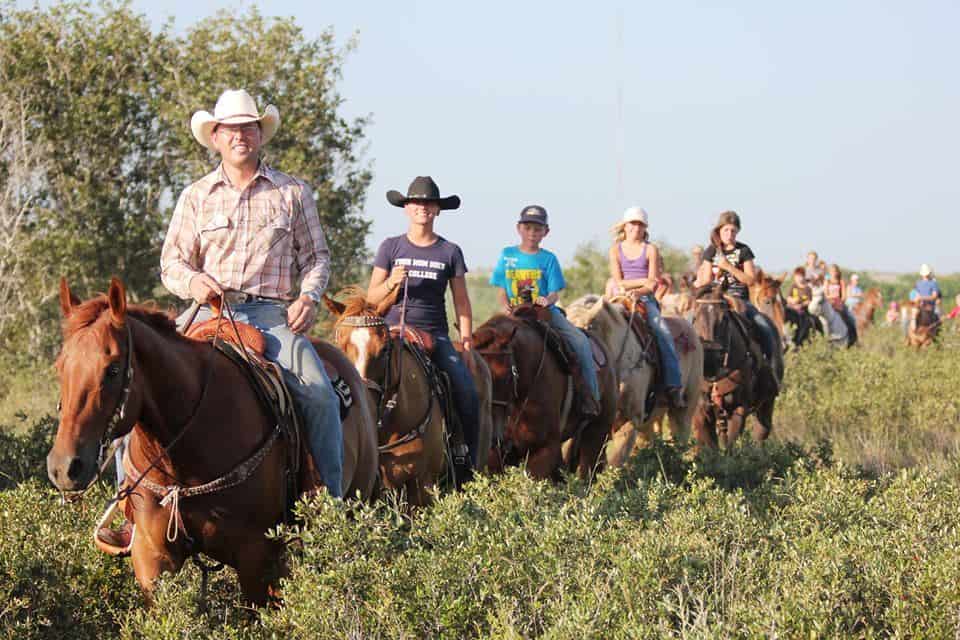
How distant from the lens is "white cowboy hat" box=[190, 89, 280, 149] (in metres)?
6.28

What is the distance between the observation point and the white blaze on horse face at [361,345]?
26.5 ft

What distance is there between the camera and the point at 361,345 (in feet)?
26.8

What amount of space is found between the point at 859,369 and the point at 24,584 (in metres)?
14.0

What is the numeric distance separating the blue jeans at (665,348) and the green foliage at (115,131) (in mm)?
7845

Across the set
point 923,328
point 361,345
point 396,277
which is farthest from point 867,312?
point 361,345

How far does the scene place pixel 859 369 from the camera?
17.9 m

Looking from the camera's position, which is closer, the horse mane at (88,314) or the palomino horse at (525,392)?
the horse mane at (88,314)

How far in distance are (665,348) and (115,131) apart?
32.2 ft

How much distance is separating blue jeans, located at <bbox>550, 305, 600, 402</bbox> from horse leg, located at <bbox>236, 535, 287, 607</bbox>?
17.5 feet

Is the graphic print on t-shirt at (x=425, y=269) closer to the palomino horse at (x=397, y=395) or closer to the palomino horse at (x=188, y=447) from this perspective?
the palomino horse at (x=397, y=395)

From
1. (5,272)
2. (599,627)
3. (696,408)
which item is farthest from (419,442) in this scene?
(5,272)

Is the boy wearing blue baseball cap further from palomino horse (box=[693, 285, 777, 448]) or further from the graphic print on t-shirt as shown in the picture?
palomino horse (box=[693, 285, 777, 448])

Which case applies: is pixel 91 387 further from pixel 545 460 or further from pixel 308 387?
pixel 545 460

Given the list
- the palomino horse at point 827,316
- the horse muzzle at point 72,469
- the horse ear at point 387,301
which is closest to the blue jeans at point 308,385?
the horse muzzle at point 72,469
